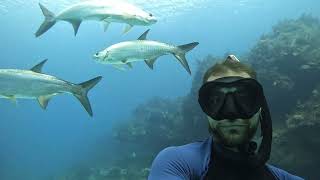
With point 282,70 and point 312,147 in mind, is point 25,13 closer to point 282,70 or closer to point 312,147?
point 282,70

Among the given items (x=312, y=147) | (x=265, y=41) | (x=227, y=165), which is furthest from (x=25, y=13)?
(x=227, y=165)

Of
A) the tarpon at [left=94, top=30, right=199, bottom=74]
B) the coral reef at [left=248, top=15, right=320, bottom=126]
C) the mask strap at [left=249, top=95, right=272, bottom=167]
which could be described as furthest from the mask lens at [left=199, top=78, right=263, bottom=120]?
the coral reef at [left=248, top=15, right=320, bottom=126]

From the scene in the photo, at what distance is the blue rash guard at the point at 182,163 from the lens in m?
2.64

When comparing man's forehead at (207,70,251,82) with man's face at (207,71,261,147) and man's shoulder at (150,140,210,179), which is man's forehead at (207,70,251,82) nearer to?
man's face at (207,71,261,147)

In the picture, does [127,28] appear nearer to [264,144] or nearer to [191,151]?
[191,151]

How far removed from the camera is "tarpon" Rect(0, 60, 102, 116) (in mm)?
6473

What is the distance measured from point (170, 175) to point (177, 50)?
178 inches

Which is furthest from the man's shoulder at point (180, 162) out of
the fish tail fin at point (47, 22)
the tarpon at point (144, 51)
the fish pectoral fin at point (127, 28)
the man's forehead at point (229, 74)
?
the fish tail fin at point (47, 22)

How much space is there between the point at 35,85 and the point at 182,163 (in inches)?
171

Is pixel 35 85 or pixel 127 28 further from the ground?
pixel 127 28

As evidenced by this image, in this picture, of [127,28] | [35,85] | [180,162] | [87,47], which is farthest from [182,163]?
[87,47]

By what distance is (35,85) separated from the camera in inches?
257

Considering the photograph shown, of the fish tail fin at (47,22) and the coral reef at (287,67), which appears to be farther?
the coral reef at (287,67)

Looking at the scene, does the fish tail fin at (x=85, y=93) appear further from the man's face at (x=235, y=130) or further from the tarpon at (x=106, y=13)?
the man's face at (x=235, y=130)
